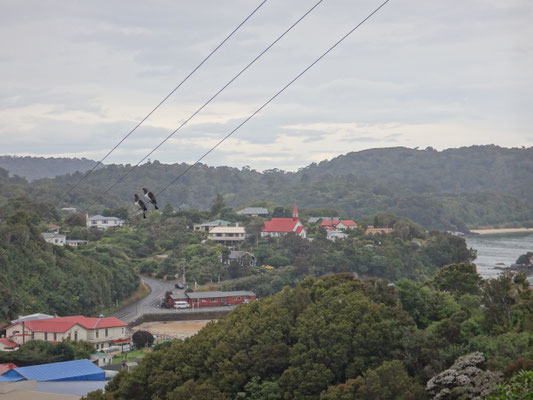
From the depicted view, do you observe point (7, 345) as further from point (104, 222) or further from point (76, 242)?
point (104, 222)

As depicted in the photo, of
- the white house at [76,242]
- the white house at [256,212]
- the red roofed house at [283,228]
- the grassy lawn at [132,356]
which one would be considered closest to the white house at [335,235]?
the red roofed house at [283,228]

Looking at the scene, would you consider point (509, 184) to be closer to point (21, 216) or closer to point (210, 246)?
point (210, 246)

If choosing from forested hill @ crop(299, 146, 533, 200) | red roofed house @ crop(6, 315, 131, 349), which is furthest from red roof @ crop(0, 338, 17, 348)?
forested hill @ crop(299, 146, 533, 200)

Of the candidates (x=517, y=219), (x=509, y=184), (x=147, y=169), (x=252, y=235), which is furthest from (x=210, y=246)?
(x=509, y=184)

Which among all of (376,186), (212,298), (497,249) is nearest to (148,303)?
(212,298)

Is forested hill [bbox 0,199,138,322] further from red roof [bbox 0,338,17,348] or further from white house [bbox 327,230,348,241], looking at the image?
white house [bbox 327,230,348,241]

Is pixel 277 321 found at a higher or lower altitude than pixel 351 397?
higher
